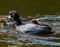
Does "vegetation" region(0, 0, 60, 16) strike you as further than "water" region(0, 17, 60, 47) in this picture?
Yes

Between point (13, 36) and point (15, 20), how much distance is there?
78.0 inches

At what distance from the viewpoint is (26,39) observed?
11500 millimetres

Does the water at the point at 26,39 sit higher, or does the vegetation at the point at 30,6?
the vegetation at the point at 30,6

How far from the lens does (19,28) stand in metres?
13.2

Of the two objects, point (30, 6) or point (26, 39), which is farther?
point (30, 6)

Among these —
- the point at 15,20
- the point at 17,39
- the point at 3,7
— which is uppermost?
the point at 3,7

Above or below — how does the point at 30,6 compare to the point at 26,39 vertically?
above

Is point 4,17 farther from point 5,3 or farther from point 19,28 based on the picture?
point 5,3

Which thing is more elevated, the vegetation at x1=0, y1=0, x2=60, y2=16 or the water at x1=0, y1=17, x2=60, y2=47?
the vegetation at x1=0, y1=0, x2=60, y2=16

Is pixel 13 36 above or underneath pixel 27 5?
underneath

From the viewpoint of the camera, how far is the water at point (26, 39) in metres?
10.6

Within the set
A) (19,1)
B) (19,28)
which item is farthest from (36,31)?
(19,1)

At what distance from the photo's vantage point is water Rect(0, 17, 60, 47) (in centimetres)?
1063

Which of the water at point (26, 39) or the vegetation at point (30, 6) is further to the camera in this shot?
the vegetation at point (30, 6)
